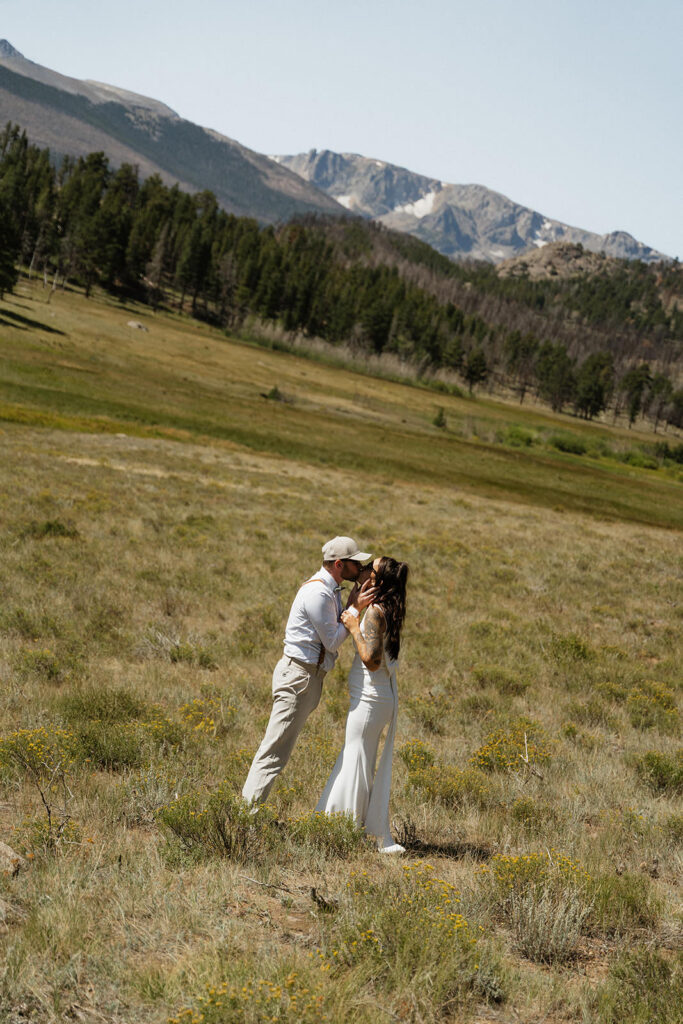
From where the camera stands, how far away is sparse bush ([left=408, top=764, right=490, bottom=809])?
7086 mm

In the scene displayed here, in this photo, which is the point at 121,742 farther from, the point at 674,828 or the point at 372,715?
the point at 674,828

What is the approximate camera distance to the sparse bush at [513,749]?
8.12 m

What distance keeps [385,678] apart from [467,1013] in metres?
2.50

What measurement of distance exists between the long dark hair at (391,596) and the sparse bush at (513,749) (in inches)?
115

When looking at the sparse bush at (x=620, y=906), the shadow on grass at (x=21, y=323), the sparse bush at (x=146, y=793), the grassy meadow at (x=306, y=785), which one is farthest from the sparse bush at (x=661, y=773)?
the shadow on grass at (x=21, y=323)

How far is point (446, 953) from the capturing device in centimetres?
410

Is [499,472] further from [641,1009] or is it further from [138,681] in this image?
[641,1009]

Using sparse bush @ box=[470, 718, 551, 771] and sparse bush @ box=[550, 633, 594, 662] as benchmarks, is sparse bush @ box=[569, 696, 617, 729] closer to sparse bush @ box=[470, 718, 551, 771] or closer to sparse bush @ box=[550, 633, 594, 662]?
sparse bush @ box=[470, 718, 551, 771]

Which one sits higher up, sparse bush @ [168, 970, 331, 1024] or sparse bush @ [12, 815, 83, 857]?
sparse bush @ [168, 970, 331, 1024]

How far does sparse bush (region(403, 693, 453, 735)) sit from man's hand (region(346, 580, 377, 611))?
399 cm

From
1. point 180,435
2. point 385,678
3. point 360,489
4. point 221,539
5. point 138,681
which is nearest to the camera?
point 385,678

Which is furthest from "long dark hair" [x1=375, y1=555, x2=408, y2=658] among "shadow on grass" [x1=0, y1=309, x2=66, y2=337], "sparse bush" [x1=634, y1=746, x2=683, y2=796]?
"shadow on grass" [x1=0, y1=309, x2=66, y2=337]

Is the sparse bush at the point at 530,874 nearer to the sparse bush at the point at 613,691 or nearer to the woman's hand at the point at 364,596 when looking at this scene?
the woman's hand at the point at 364,596

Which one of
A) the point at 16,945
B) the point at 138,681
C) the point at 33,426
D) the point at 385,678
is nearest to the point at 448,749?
the point at 385,678
